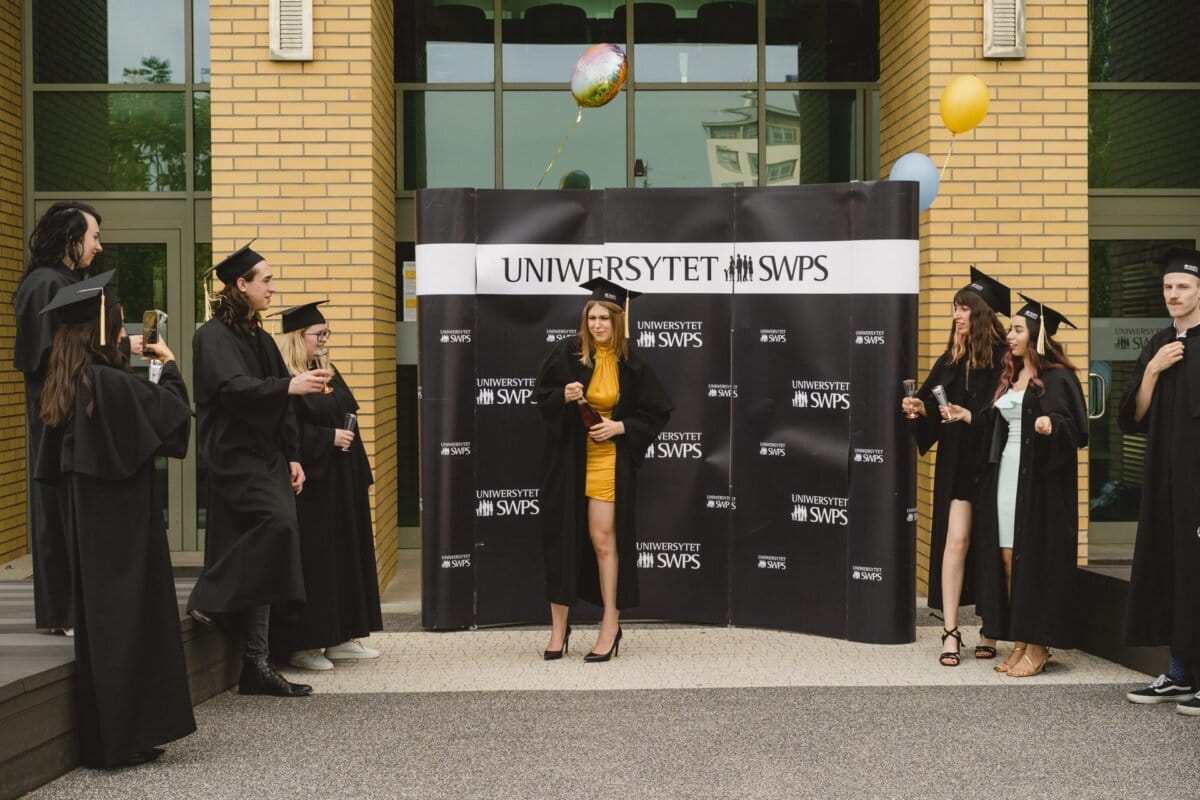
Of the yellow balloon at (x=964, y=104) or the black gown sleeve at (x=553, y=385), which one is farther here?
the yellow balloon at (x=964, y=104)

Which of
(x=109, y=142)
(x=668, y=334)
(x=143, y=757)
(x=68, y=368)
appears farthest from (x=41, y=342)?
(x=109, y=142)

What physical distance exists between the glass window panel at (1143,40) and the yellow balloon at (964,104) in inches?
108

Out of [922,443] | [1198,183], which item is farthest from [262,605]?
[1198,183]

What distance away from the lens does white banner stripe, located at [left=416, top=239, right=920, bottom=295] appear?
7699 mm

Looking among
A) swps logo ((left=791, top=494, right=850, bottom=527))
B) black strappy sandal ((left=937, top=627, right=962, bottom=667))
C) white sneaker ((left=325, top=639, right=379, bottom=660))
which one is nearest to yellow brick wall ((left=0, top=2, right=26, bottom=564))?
white sneaker ((left=325, top=639, right=379, bottom=660))

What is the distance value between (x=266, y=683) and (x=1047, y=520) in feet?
12.8

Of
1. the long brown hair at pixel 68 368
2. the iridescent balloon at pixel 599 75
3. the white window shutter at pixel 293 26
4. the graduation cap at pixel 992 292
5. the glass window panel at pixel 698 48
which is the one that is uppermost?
the glass window panel at pixel 698 48

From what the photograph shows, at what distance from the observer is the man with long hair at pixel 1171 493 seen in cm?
610

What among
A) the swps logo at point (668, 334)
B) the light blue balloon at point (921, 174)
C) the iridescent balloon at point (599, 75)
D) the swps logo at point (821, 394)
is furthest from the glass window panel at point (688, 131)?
the swps logo at point (821, 394)

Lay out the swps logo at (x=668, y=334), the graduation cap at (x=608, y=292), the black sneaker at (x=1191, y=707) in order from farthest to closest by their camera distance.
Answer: the swps logo at (x=668, y=334) → the graduation cap at (x=608, y=292) → the black sneaker at (x=1191, y=707)

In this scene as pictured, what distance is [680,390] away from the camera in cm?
784

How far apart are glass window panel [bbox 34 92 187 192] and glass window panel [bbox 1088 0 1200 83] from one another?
6973 mm

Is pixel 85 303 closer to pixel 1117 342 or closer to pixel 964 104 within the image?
pixel 964 104

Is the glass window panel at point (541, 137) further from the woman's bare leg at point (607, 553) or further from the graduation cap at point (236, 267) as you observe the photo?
the graduation cap at point (236, 267)
